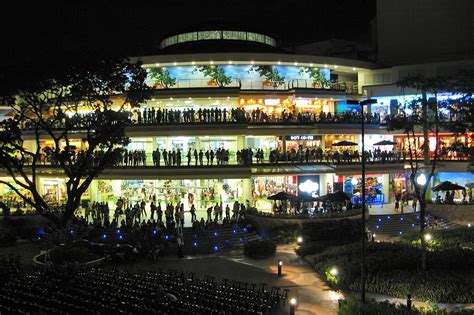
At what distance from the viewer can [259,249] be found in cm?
2939

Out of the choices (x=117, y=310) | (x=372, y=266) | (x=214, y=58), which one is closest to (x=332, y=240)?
(x=372, y=266)

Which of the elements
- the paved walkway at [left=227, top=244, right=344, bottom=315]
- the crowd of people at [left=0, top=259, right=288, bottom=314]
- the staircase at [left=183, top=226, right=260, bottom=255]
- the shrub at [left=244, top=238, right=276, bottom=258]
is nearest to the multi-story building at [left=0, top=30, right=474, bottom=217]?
the staircase at [left=183, top=226, right=260, bottom=255]

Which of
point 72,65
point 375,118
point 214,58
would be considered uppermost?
point 214,58

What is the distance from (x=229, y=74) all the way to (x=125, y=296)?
3320cm

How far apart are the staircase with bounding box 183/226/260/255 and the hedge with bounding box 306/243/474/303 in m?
6.86

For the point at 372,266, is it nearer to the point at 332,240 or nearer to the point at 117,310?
the point at 332,240

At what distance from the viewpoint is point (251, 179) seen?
43.6 metres

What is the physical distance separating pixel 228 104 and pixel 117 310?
32305 mm

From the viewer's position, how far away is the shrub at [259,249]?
29375mm

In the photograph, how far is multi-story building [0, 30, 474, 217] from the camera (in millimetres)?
41812

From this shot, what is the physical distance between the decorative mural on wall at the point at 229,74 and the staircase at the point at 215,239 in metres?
16.9

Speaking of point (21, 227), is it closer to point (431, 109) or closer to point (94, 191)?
point (94, 191)

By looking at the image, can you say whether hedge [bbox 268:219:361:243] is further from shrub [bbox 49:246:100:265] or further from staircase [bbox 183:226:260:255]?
shrub [bbox 49:246:100:265]

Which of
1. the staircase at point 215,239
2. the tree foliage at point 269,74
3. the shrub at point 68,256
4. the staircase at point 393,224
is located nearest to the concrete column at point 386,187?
the staircase at point 393,224
